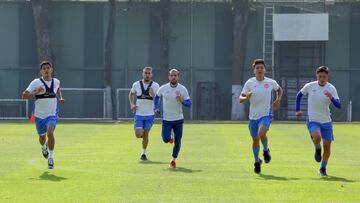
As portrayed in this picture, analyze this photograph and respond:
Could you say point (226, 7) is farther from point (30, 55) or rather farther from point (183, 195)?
point (183, 195)

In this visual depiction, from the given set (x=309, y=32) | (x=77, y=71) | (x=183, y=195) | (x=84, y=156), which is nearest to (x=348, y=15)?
(x=309, y=32)

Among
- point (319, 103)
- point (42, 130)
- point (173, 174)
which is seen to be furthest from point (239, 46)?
point (173, 174)

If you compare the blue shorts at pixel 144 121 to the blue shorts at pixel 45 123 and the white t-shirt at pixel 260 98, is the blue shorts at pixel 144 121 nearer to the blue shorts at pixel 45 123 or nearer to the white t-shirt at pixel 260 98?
the blue shorts at pixel 45 123

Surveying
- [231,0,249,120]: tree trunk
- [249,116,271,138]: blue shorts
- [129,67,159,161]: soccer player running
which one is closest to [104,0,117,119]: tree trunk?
[231,0,249,120]: tree trunk

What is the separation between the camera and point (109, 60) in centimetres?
5431

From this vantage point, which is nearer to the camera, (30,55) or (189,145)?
(189,145)

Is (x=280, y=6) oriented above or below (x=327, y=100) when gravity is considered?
above

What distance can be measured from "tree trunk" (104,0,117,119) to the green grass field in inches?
967

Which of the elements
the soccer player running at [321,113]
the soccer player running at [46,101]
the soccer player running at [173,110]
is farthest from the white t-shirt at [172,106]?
the soccer player running at [321,113]

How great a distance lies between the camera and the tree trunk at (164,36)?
178 ft

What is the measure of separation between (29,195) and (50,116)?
5.15 m

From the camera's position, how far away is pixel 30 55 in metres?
55.6

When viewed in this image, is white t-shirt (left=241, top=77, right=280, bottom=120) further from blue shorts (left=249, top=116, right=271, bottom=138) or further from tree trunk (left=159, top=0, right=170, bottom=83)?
tree trunk (left=159, top=0, right=170, bottom=83)

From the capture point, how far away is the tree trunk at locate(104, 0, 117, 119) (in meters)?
53.5
